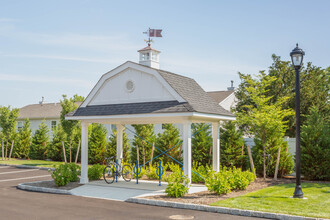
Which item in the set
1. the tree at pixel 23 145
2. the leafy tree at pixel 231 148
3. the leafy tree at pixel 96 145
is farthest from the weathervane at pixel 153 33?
the tree at pixel 23 145

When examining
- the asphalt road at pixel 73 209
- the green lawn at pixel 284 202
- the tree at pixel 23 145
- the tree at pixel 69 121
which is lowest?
the asphalt road at pixel 73 209

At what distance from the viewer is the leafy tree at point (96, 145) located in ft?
87.7

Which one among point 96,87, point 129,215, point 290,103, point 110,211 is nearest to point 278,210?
point 129,215

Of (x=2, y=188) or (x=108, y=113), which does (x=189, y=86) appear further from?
(x=2, y=188)

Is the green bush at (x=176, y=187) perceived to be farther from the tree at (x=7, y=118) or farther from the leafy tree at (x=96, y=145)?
the tree at (x=7, y=118)

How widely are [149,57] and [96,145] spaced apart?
42.1ft

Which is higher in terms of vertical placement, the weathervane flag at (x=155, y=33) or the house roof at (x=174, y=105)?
the weathervane flag at (x=155, y=33)

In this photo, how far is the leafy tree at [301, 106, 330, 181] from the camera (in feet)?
53.9

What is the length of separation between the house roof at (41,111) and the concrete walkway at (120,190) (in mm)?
26857

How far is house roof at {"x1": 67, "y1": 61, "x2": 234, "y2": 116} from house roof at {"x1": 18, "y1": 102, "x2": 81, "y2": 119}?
2645cm

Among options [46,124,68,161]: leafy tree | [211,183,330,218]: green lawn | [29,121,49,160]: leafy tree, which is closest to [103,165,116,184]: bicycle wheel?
[211,183,330,218]: green lawn

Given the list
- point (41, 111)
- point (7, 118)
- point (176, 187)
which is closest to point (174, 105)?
point (176, 187)

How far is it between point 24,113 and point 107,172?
31550 millimetres

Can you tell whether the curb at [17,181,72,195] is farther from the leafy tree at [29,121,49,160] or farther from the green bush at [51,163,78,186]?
the leafy tree at [29,121,49,160]
